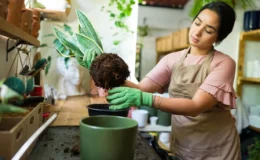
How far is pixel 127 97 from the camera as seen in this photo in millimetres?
A: 774

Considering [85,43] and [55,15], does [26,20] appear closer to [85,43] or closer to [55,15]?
[85,43]

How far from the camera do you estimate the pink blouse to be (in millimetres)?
913

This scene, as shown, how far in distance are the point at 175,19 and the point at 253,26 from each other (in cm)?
227

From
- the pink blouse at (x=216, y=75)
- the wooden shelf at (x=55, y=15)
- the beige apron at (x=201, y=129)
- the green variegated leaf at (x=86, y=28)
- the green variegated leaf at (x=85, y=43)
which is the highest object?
the wooden shelf at (x=55, y=15)

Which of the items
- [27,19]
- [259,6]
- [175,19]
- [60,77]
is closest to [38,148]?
[27,19]

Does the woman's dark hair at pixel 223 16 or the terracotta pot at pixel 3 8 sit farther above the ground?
the woman's dark hair at pixel 223 16

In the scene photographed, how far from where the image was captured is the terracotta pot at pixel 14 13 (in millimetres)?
868

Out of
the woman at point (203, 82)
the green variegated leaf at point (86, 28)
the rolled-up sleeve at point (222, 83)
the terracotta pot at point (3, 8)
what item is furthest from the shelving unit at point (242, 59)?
the terracotta pot at point (3, 8)

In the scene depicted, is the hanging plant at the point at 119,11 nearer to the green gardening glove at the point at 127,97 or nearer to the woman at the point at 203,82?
the woman at the point at 203,82

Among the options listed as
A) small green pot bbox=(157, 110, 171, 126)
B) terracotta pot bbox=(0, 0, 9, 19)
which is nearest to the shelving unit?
small green pot bbox=(157, 110, 171, 126)

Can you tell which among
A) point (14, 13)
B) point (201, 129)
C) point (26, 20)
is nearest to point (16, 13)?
point (14, 13)

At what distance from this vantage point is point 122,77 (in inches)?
30.5

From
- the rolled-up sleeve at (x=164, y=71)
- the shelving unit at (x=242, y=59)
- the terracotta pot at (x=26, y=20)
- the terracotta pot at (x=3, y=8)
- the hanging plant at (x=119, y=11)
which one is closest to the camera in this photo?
the terracotta pot at (x=3, y=8)

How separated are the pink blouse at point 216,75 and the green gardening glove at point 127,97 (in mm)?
248
